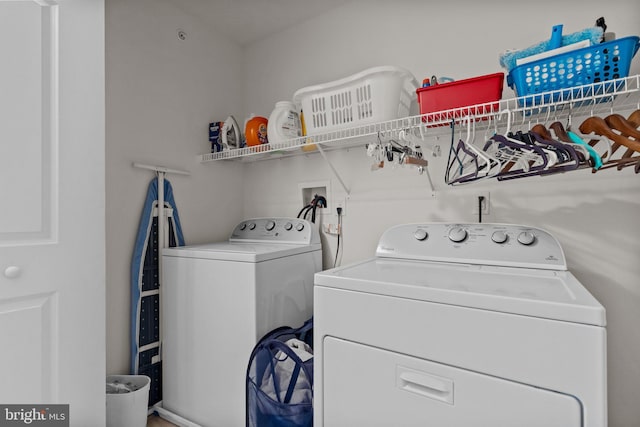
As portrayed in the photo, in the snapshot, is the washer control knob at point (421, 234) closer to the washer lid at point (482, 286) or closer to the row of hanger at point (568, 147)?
the washer lid at point (482, 286)

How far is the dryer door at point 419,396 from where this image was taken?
850 millimetres

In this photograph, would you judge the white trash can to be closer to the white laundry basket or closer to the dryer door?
the dryer door

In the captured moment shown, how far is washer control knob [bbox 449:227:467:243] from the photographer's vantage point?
1.48 meters

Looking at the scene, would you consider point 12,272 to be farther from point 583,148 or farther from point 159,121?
point 583,148

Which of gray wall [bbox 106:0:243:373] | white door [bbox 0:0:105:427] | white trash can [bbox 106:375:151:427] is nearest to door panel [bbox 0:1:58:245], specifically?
white door [bbox 0:0:105:427]

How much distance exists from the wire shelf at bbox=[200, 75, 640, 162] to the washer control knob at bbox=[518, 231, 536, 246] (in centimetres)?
47

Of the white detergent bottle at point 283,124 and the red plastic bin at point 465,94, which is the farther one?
the white detergent bottle at point 283,124

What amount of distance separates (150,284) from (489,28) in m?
2.31

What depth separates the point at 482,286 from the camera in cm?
103

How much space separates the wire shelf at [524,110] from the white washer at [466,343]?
0.49 m

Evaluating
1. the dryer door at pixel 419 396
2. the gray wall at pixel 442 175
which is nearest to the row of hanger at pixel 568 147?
the gray wall at pixel 442 175

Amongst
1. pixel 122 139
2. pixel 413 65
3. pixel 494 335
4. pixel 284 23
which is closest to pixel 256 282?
pixel 494 335

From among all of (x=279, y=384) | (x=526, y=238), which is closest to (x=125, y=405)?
(x=279, y=384)

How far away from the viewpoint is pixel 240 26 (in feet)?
7.61
